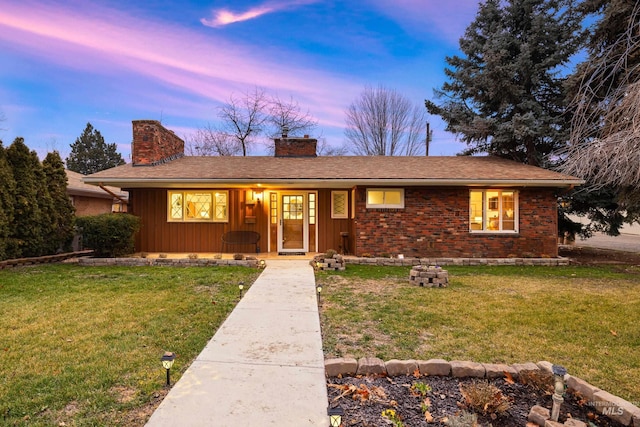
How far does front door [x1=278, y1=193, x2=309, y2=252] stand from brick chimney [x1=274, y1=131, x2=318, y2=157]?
8.99 ft

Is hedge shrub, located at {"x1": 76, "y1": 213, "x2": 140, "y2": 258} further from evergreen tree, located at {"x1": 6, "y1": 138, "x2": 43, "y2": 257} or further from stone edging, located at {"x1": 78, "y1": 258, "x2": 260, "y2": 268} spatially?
evergreen tree, located at {"x1": 6, "y1": 138, "x2": 43, "y2": 257}

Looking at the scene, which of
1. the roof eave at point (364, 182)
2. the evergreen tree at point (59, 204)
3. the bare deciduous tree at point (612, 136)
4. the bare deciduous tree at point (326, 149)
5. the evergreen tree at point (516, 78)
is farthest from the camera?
the bare deciduous tree at point (326, 149)

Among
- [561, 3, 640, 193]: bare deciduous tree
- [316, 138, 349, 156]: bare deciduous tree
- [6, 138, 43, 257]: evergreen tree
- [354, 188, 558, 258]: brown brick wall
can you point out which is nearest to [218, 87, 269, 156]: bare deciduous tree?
[316, 138, 349, 156]: bare deciduous tree

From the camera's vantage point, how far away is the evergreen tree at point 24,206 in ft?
27.1

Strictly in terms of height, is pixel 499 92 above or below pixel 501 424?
above

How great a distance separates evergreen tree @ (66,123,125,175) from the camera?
94.3 ft

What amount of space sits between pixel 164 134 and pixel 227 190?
3362mm

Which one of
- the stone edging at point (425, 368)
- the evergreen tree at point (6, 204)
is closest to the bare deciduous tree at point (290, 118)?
the evergreen tree at point (6, 204)

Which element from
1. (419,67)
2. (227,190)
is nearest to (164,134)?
(227,190)

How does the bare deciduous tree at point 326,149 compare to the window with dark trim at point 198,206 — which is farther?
the bare deciduous tree at point 326,149

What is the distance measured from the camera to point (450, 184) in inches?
A: 364

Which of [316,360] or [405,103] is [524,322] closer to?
[316,360]

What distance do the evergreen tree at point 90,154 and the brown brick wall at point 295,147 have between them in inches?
946
